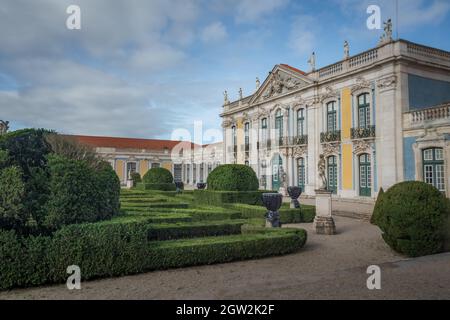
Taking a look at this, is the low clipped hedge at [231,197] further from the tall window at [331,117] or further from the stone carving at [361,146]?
the tall window at [331,117]

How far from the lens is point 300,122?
75.3 ft

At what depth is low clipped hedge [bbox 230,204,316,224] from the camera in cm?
1123

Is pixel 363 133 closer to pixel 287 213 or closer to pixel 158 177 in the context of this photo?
pixel 287 213

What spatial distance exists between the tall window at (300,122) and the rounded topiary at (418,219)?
641 inches

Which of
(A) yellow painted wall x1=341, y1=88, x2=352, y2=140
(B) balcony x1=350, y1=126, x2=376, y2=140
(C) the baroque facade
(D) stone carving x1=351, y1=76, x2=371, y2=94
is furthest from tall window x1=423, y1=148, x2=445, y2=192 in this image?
(D) stone carving x1=351, y1=76, x2=371, y2=94

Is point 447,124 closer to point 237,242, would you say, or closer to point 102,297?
point 237,242

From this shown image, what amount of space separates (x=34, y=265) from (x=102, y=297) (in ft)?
4.21

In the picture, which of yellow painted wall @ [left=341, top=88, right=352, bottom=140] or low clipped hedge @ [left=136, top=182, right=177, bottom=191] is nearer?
yellow painted wall @ [left=341, top=88, right=352, bottom=140]

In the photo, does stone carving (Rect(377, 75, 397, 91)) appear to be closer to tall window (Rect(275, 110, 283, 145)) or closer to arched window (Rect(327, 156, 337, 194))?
arched window (Rect(327, 156, 337, 194))

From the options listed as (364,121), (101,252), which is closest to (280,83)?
(364,121)

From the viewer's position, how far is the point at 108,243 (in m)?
5.26

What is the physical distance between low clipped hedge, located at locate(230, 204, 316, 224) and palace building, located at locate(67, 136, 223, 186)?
86.3ft

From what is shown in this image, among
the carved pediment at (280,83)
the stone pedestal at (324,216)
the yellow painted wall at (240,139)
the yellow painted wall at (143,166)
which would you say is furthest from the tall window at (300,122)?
the yellow painted wall at (143,166)
